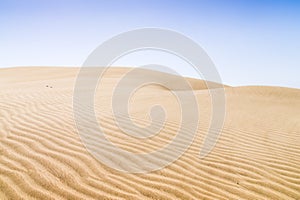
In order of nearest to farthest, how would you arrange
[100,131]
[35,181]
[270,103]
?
[35,181] < [100,131] < [270,103]

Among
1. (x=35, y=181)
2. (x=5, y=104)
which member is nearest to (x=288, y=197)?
(x=35, y=181)

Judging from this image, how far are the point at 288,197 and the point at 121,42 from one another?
5734 millimetres

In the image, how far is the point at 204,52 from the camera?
308 inches

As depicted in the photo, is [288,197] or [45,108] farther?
[45,108]

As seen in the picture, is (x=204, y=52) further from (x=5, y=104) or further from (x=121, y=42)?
(x=5, y=104)

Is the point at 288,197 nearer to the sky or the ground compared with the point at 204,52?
nearer to the ground

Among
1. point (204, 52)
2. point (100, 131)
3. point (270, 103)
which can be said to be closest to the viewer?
point (100, 131)

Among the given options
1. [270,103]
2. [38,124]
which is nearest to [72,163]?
[38,124]

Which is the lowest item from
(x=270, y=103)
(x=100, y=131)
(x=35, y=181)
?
(x=35, y=181)

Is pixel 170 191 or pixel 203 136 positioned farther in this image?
pixel 203 136

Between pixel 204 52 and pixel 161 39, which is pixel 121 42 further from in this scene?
pixel 204 52

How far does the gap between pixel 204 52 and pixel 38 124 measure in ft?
14.9

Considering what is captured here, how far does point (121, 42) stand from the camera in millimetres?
7980

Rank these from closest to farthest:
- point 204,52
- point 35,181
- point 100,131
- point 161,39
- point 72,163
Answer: point 35,181 → point 72,163 → point 100,131 → point 204,52 → point 161,39
